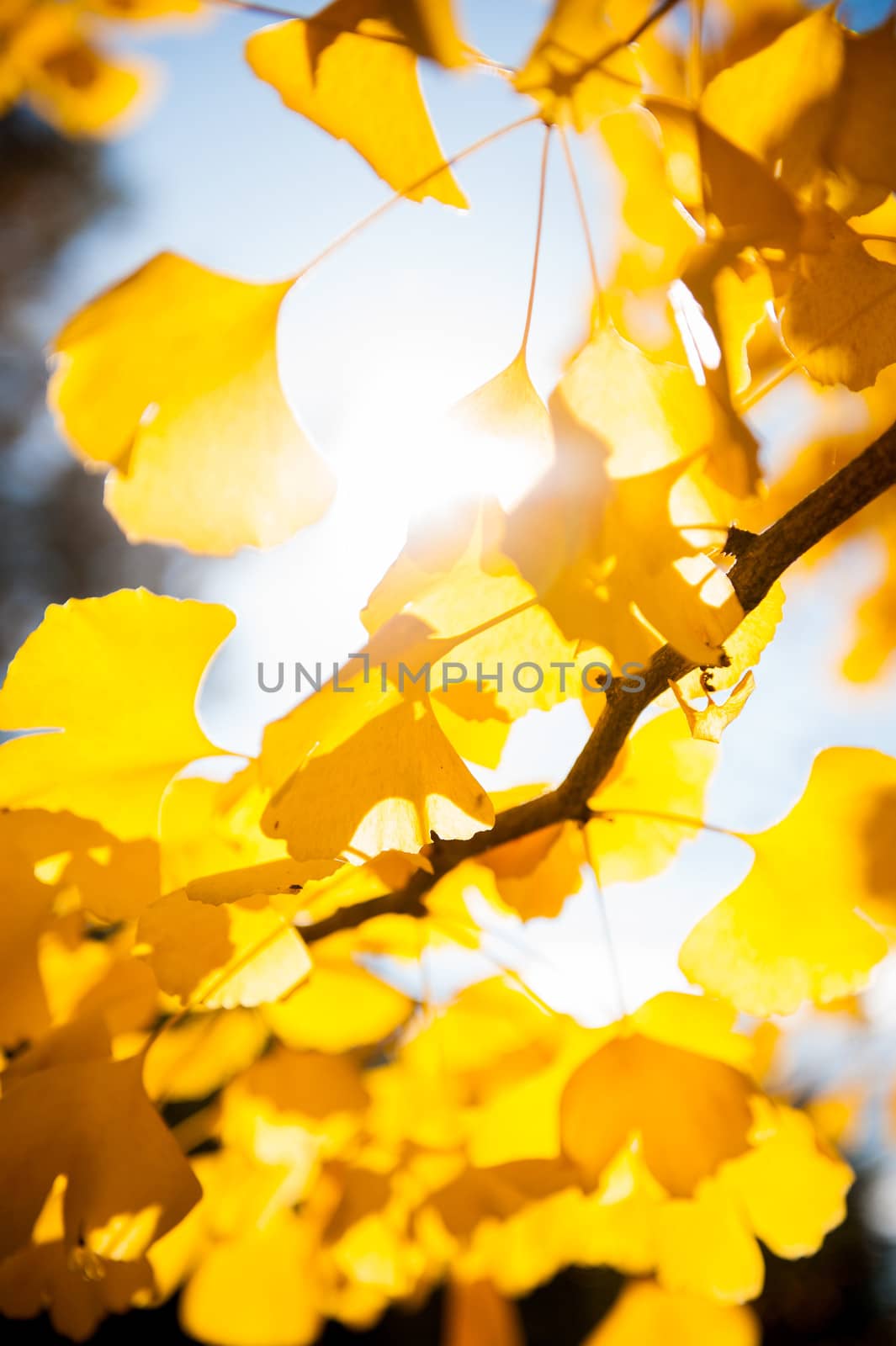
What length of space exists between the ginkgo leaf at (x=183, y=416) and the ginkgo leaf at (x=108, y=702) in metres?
0.10

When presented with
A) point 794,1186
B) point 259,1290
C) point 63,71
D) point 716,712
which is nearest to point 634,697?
point 716,712

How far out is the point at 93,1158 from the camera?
19.7 inches

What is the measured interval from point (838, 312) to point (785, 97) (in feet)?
0.31

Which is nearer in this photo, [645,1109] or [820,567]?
[645,1109]

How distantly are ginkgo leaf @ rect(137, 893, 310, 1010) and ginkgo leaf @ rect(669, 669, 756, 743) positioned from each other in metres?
0.25

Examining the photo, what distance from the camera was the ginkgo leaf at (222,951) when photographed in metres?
0.43

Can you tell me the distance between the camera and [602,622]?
35cm

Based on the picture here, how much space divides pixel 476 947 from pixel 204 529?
37cm

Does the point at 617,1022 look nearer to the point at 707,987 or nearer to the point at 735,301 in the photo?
the point at 707,987

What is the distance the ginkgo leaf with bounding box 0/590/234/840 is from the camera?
0.47 meters

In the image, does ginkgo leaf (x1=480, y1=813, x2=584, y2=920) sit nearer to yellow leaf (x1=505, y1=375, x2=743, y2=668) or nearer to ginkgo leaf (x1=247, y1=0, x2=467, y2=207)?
yellow leaf (x1=505, y1=375, x2=743, y2=668)

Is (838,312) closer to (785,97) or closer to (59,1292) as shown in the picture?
(785,97)

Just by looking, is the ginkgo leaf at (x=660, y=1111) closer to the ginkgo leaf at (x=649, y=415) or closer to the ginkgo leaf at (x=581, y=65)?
the ginkgo leaf at (x=649, y=415)

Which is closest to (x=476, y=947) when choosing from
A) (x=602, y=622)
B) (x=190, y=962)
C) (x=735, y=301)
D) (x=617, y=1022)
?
(x=617, y=1022)
